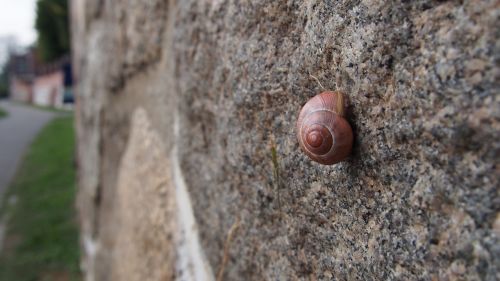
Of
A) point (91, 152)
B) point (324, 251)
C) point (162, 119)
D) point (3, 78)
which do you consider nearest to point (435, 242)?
point (324, 251)

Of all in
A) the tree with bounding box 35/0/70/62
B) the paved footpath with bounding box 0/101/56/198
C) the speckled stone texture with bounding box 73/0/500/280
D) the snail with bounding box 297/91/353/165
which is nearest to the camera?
the speckled stone texture with bounding box 73/0/500/280

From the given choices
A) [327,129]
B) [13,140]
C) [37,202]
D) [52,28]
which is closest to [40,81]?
[52,28]

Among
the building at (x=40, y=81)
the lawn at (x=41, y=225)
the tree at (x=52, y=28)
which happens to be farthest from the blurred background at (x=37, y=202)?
the building at (x=40, y=81)

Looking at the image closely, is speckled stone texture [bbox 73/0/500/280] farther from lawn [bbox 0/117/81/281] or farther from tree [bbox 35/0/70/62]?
tree [bbox 35/0/70/62]

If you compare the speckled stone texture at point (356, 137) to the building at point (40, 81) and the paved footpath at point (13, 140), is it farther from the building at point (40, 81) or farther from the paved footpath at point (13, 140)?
the building at point (40, 81)

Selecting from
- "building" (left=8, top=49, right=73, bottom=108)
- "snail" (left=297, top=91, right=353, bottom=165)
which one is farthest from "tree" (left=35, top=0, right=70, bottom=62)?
"snail" (left=297, top=91, right=353, bottom=165)
